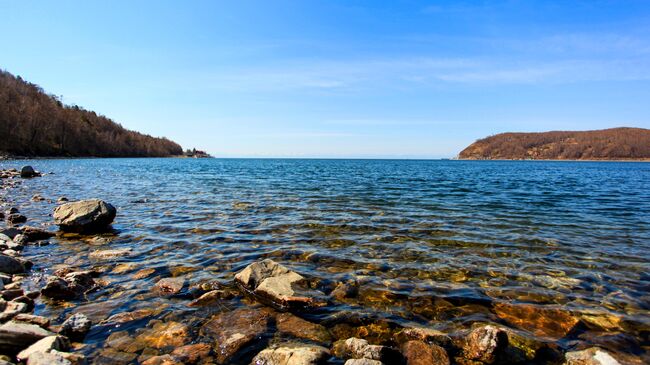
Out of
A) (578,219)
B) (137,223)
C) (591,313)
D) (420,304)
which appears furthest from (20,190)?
(578,219)

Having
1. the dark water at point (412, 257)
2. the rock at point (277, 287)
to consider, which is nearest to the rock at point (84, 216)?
the dark water at point (412, 257)

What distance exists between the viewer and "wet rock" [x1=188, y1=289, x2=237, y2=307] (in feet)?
22.7

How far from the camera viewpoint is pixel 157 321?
6.12m

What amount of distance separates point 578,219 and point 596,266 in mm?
8644

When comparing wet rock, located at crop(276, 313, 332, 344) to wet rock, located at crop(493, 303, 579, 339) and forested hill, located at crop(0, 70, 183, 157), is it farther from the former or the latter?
forested hill, located at crop(0, 70, 183, 157)

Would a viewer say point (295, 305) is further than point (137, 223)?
No

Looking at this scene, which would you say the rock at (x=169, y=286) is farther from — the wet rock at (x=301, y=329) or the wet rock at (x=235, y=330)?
the wet rock at (x=301, y=329)

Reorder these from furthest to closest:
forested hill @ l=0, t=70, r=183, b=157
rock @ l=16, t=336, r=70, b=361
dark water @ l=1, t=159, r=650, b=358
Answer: forested hill @ l=0, t=70, r=183, b=157 < dark water @ l=1, t=159, r=650, b=358 < rock @ l=16, t=336, r=70, b=361

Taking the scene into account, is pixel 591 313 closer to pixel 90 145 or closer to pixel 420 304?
pixel 420 304

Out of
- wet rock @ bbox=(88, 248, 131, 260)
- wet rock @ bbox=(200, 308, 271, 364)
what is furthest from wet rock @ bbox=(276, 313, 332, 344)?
wet rock @ bbox=(88, 248, 131, 260)

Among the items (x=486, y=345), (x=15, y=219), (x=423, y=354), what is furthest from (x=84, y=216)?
(x=486, y=345)

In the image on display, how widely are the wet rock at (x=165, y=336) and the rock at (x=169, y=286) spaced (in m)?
1.48

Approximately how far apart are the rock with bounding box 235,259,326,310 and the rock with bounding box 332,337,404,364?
1.71 metres

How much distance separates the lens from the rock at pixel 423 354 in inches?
195
